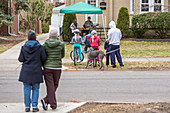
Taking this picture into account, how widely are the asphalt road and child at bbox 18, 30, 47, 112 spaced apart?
62.1 inches

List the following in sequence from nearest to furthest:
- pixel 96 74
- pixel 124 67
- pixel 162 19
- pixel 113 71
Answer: pixel 96 74 < pixel 113 71 < pixel 124 67 < pixel 162 19

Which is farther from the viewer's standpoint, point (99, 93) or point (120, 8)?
point (120, 8)

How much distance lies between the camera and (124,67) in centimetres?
1454

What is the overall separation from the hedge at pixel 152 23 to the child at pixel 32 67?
63.8 feet

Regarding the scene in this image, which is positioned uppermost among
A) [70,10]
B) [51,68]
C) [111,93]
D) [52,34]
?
[70,10]

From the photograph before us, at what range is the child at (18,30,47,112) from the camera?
6645mm

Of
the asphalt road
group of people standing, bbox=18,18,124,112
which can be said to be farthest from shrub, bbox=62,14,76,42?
group of people standing, bbox=18,18,124,112

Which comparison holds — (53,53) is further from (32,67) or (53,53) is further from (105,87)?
(105,87)

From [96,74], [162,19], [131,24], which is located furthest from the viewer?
[131,24]

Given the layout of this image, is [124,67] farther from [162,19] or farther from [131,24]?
[131,24]

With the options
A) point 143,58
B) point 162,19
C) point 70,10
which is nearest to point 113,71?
point 143,58

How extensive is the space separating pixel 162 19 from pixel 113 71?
1273 cm

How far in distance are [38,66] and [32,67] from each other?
13cm

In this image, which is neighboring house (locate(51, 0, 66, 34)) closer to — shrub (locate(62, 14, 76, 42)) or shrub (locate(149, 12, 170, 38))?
shrub (locate(62, 14, 76, 42))
